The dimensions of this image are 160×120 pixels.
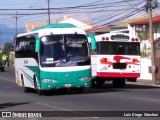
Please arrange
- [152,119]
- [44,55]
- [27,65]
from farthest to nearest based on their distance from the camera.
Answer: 1. [27,65]
2. [44,55]
3. [152,119]

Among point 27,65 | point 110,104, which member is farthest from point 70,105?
point 27,65

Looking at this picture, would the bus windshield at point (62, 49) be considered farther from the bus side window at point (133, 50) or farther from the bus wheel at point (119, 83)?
the bus wheel at point (119, 83)

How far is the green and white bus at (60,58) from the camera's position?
22.1m

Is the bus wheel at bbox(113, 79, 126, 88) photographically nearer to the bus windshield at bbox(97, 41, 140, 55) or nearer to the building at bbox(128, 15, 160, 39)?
the bus windshield at bbox(97, 41, 140, 55)

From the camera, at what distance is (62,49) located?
22.2 m

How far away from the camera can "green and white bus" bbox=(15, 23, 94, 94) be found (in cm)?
2206

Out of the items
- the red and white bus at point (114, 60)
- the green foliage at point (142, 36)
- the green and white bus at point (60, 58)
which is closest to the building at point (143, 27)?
the green foliage at point (142, 36)

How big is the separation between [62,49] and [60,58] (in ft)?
1.38

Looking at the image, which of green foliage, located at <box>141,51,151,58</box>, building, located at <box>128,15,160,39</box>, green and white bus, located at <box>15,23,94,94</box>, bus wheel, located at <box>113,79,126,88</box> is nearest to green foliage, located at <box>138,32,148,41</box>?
building, located at <box>128,15,160,39</box>

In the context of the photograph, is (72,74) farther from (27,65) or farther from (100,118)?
(100,118)

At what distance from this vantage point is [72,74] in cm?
2228

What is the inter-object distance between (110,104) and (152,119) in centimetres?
455

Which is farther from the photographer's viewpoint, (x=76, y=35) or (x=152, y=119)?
(x=76, y=35)

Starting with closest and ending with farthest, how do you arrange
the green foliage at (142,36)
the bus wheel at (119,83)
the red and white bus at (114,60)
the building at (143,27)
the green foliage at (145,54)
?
the red and white bus at (114,60) < the bus wheel at (119,83) < the green foliage at (145,54) < the green foliage at (142,36) < the building at (143,27)
